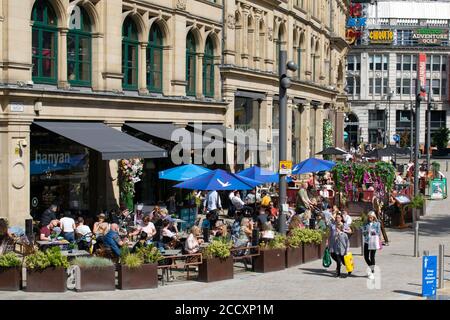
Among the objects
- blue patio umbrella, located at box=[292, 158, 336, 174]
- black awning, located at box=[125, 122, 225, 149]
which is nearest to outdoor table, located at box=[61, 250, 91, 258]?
black awning, located at box=[125, 122, 225, 149]

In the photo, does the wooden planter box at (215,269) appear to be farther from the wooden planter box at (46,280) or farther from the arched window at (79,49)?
the arched window at (79,49)

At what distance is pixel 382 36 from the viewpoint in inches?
4437

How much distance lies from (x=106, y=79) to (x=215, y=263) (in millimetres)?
11607

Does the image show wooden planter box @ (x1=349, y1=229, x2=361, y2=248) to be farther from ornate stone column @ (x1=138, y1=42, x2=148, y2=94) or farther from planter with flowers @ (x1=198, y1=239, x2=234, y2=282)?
ornate stone column @ (x1=138, y1=42, x2=148, y2=94)

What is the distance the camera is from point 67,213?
24969mm

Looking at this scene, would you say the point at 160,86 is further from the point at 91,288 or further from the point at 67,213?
the point at 91,288

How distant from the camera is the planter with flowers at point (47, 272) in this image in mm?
17141

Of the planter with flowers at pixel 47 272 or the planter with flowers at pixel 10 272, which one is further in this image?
the planter with flowers at pixel 10 272

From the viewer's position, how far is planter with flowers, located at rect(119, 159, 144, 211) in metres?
29.2

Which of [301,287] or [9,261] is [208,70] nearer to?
[301,287]

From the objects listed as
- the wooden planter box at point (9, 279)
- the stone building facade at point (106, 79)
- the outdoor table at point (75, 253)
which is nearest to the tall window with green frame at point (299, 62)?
the stone building facade at point (106, 79)

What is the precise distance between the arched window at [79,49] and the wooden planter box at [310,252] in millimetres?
10149

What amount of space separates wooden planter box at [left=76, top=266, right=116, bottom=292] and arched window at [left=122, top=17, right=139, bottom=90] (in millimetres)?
13967

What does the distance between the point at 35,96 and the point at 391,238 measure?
522 inches
